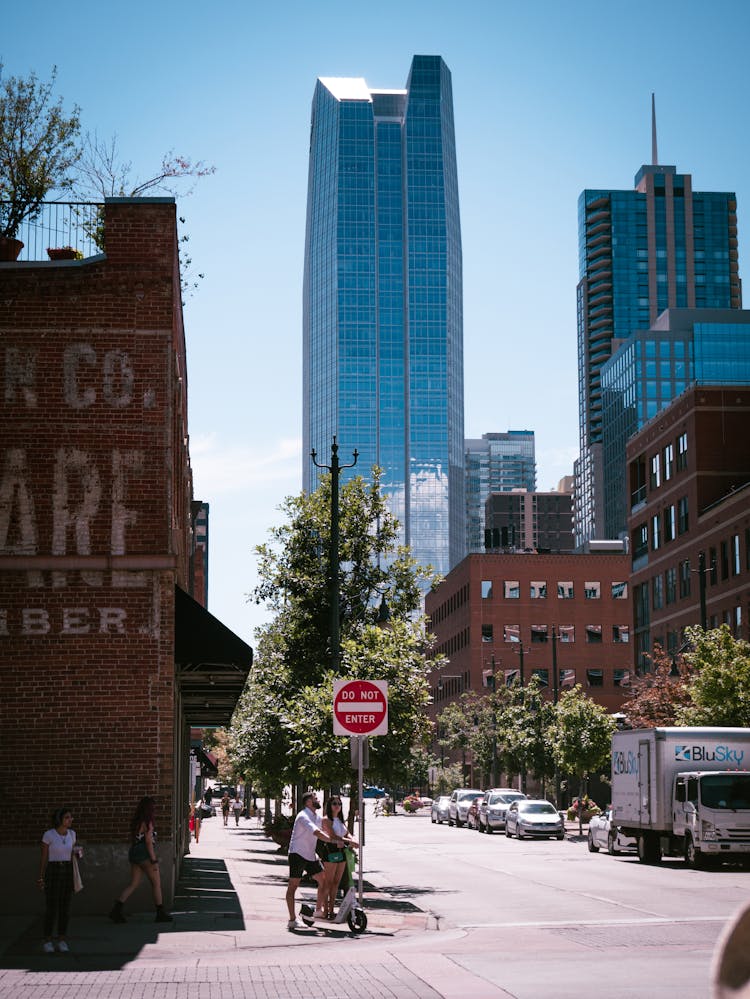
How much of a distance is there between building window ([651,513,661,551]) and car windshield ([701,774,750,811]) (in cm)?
5015

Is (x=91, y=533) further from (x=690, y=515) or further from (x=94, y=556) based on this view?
(x=690, y=515)

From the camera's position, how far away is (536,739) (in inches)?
2916

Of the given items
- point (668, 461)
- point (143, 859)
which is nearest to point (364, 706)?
point (143, 859)

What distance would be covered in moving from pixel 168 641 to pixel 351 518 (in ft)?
33.6

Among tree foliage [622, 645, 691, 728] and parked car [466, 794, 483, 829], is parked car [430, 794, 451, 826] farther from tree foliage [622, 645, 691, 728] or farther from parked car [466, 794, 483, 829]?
tree foliage [622, 645, 691, 728]

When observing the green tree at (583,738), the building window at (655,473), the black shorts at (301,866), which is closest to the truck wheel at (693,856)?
the black shorts at (301,866)

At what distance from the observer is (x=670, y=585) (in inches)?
3054

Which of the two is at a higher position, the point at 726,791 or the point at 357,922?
the point at 726,791

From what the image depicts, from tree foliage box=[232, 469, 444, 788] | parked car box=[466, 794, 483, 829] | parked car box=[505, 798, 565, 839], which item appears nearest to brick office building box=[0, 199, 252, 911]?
tree foliage box=[232, 469, 444, 788]

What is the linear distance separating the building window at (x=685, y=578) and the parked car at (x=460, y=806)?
49.9 feet

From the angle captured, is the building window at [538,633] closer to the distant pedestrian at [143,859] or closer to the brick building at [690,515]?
the brick building at [690,515]

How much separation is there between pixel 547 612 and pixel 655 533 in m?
41.5

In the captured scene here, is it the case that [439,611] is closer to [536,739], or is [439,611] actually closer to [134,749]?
[536,739]

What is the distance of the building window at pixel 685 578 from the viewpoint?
242ft
